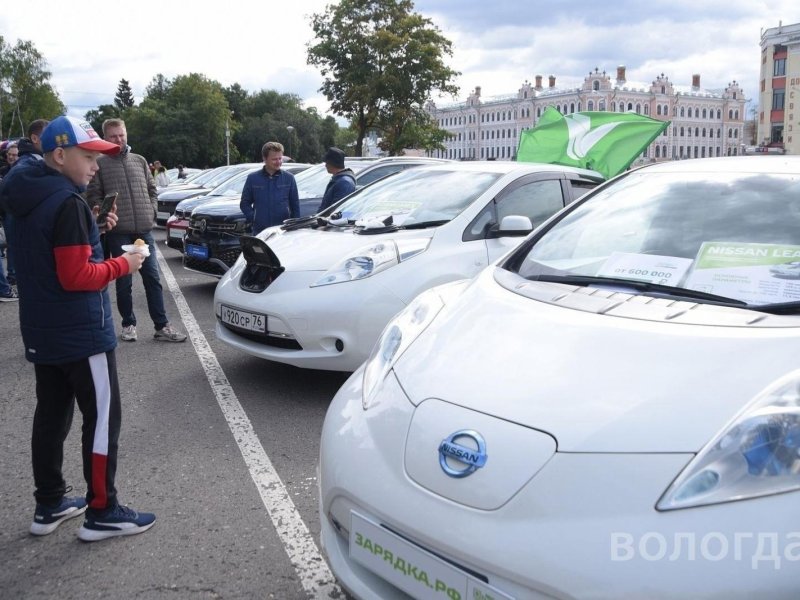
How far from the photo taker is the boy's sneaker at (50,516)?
318 centimetres

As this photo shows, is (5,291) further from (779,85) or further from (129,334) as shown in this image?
(779,85)

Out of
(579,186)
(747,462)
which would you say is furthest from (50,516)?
(579,186)

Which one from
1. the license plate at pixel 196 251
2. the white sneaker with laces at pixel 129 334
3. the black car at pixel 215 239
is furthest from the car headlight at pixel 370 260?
the license plate at pixel 196 251

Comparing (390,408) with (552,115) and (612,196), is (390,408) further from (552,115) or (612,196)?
(552,115)

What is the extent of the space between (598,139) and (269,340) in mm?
6215

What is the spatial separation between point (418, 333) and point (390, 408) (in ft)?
1.53

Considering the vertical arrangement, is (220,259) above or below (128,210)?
below

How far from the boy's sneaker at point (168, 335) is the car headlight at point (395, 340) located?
4084mm

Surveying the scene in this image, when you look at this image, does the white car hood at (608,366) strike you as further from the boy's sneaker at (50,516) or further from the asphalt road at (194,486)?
the boy's sneaker at (50,516)

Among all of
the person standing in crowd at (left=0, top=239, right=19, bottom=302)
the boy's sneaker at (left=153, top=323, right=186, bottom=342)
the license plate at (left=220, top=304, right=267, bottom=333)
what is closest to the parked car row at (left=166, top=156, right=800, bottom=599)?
the license plate at (left=220, top=304, right=267, bottom=333)

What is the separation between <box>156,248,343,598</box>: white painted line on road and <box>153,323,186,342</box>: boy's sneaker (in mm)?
691

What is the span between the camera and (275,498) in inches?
137

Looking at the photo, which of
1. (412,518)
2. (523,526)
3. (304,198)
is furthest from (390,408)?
(304,198)

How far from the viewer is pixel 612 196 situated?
3357mm
